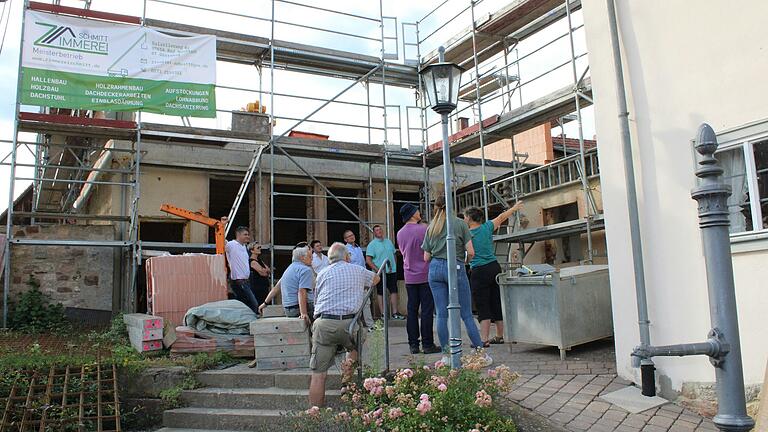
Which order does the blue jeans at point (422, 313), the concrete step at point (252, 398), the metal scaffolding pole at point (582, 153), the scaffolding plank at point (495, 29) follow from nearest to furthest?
the concrete step at point (252, 398)
the blue jeans at point (422, 313)
the metal scaffolding pole at point (582, 153)
the scaffolding plank at point (495, 29)

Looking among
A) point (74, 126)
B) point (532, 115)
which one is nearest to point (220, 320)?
point (74, 126)

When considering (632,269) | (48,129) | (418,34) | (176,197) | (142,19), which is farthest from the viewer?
(418,34)

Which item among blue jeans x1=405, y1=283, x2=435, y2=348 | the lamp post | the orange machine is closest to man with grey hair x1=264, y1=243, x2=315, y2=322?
blue jeans x1=405, y1=283, x2=435, y2=348

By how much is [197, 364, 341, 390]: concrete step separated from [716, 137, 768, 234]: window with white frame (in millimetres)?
3871

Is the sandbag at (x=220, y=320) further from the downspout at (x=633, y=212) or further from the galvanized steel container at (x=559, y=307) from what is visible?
the downspout at (x=633, y=212)

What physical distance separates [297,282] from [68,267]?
595 centimetres

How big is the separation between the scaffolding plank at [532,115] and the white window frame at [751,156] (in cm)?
442

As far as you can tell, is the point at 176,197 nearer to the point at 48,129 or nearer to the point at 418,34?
the point at 48,129

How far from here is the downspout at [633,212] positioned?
17.6ft

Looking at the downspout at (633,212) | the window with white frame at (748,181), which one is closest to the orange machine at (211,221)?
the downspout at (633,212)

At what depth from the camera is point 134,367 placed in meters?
A: 6.45

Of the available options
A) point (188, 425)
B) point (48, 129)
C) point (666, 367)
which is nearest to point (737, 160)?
point (666, 367)

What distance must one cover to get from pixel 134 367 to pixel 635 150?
555 cm

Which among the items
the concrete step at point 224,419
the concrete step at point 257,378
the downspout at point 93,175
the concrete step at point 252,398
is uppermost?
the downspout at point 93,175
